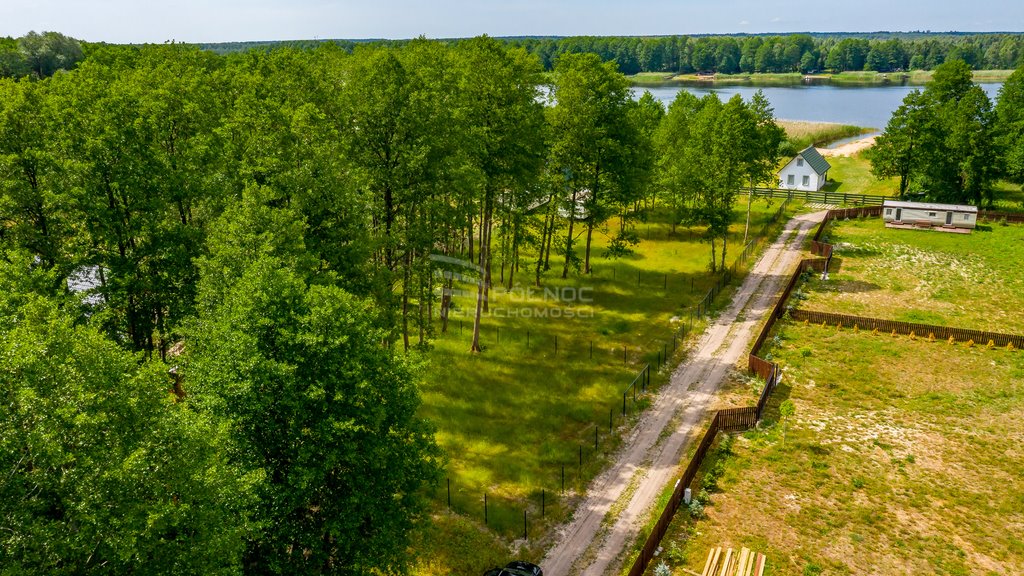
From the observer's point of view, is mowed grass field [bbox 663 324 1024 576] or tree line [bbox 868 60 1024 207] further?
tree line [bbox 868 60 1024 207]

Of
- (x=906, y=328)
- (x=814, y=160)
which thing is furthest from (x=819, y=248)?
(x=814, y=160)

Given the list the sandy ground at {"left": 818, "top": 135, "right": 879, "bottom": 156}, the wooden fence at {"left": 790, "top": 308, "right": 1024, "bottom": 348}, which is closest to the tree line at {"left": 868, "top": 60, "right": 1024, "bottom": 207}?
the sandy ground at {"left": 818, "top": 135, "right": 879, "bottom": 156}

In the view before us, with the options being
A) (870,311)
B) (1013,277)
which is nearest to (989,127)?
(1013,277)

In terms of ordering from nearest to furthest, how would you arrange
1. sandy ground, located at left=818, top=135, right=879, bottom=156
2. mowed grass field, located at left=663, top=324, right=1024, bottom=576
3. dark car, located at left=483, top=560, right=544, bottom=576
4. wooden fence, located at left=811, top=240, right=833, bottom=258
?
1. dark car, located at left=483, top=560, right=544, bottom=576
2. mowed grass field, located at left=663, top=324, right=1024, bottom=576
3. wooden fence, located at left=811, top=240, right=833, bottom=258
4. sandy ground, located at left=818, top=135, right=879, bottom=156

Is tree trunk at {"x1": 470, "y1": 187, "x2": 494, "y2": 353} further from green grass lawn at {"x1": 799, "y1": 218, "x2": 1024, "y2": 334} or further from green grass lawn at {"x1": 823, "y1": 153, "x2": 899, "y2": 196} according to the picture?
green grass lawn at {"x1": 823, "y1": 153, "x2": 899, "y2": 196}

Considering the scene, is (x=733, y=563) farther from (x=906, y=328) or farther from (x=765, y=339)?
(x=906, y=328)

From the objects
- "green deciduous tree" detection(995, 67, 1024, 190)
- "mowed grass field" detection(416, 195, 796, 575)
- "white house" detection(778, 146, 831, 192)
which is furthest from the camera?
"white house" detection(778, 146, 831, 192)

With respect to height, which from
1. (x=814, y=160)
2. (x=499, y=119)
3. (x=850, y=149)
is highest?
(x=850, y=149)
